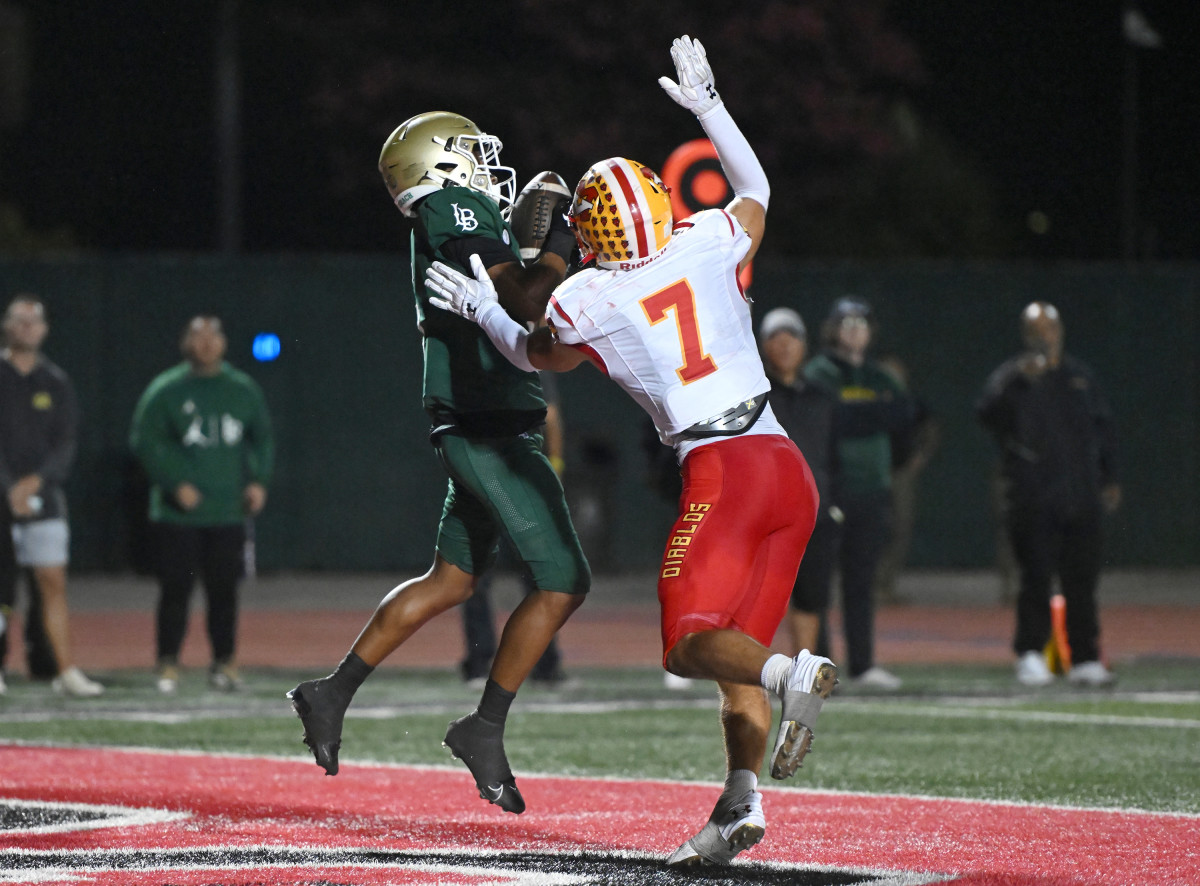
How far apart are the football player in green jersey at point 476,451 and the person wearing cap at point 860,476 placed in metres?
5.44

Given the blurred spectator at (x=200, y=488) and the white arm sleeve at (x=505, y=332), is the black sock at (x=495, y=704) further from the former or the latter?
the blurred spectator at (x=200, y=488)

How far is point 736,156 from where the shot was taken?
264 inches

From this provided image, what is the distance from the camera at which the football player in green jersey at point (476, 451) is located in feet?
21.7

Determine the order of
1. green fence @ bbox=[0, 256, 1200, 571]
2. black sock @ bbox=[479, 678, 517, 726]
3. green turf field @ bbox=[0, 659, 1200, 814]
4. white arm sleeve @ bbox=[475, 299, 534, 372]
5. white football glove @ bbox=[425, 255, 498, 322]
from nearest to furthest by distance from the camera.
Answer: white arm sleeve @ bbox=[475, 299, 534, 372] < white football glove @ bbox=[425, 255, 498, 322] < black sock @ bbox=[479, 678, 517, 726] < green turf field @ bbox=[0, 659, 1200, 814] < green fence @ bbox=[0, 256, 1200, 571]

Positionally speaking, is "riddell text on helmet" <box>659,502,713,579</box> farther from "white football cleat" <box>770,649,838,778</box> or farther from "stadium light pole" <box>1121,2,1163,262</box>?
"stadium light pole" <box>1121,2,1163,262</box>

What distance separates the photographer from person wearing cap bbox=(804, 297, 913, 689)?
12133 mm

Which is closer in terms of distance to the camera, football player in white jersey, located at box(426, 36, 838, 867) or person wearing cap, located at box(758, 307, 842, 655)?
football player in white jersey, located at box(426, 36, 838, 867)

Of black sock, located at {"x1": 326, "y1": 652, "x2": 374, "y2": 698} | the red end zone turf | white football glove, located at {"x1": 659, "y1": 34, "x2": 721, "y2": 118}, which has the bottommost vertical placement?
the red end zone turf

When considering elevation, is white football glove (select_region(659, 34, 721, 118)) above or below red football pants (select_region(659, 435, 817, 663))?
above

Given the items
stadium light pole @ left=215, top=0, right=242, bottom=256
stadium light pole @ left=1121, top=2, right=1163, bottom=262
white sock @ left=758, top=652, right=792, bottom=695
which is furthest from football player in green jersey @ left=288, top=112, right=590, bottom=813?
stadium light pole @ left=1121, top=2, right=1163, bottom=262

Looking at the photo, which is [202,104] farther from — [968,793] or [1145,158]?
[968,793]

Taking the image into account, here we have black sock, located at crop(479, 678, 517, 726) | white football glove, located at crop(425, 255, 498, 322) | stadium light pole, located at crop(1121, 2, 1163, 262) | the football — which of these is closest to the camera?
white football glove, located at crop(425, 255, 498, 322)

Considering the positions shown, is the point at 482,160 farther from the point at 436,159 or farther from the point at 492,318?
the point at 492,318

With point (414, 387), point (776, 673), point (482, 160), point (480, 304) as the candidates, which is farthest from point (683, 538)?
point (414, 387)
